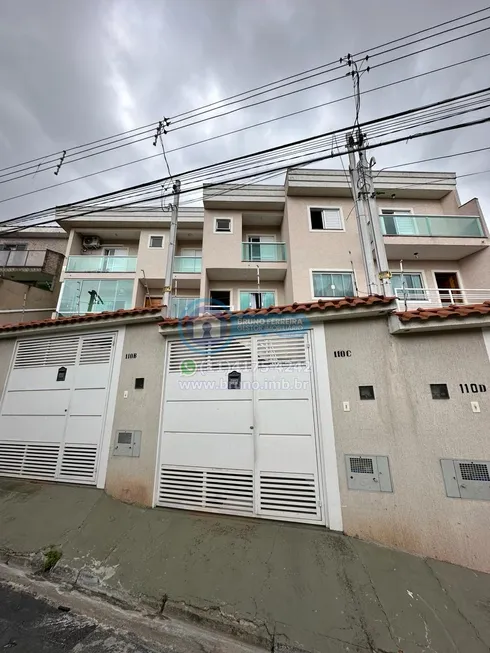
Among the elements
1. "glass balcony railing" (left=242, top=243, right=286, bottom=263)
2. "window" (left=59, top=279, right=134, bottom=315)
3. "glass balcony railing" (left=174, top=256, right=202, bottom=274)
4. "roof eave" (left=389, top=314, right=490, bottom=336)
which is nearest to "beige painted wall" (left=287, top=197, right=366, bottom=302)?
"glass balcony railing" (left=242, top=243, right=286, bottom=263)

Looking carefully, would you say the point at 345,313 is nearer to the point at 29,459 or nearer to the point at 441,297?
the point at 29,459

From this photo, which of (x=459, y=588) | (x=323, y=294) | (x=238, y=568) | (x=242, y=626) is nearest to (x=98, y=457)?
(x=238, y=568)

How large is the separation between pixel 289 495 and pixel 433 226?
11648mm

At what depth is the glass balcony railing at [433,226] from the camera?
33.3ft

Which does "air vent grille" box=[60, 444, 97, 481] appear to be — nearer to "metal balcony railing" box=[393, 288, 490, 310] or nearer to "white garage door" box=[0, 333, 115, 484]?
"white garage door" box=[0, 333, 115, 484]

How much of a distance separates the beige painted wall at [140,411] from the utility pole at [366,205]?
179 inches

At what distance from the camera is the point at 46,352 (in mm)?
5750

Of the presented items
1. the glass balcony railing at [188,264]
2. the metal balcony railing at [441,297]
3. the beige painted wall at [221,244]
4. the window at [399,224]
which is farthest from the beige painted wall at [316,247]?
the glass balcony railing at [188,264]

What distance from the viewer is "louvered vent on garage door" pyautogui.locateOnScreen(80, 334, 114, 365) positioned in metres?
5.30

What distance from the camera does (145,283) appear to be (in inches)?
500

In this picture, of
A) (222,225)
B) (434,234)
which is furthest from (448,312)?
(222,225)

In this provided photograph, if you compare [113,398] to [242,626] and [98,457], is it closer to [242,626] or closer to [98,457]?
[98,457]

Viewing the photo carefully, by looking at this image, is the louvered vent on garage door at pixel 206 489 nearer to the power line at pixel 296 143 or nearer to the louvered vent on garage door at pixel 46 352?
the louvered vent on garage door at pixel 46 352

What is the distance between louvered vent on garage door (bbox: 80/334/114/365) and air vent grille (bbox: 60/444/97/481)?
5.46ft
